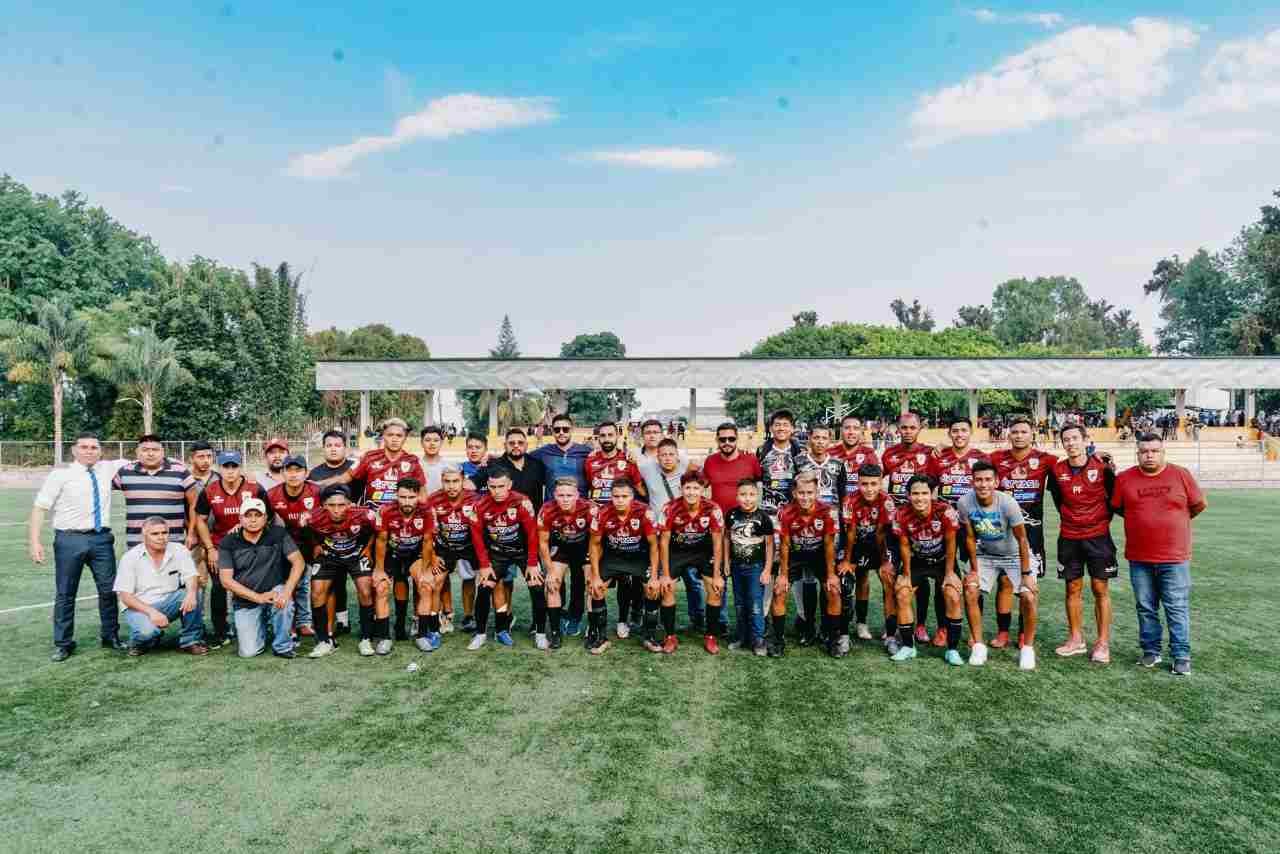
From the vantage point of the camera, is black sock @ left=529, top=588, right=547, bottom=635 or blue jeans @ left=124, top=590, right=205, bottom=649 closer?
blue jeans @ left=124, top=590, right=205, bottom=649

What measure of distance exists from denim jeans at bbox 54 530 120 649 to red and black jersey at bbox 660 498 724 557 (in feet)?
15.2

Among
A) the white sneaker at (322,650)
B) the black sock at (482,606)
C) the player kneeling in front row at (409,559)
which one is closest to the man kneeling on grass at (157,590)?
the white sneaker at (322,650)

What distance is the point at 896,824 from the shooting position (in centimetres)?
354

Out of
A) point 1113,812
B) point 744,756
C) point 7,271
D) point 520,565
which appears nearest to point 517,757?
point 744,756

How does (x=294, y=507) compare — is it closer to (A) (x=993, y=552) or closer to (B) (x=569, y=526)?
(B) (x=569, y=526)

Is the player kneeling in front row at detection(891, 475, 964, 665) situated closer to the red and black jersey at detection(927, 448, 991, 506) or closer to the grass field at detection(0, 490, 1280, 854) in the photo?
the grass field at detection(0, 490, 1280, 854)

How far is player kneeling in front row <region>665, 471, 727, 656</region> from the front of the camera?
6.29 meters

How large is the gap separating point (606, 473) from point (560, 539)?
767 mm

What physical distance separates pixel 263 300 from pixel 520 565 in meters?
35.8

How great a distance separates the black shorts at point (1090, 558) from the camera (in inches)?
236

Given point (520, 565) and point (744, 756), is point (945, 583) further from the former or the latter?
point (520, 565)

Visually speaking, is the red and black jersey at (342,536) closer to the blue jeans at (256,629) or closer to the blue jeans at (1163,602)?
the blue jeans at (256,629)

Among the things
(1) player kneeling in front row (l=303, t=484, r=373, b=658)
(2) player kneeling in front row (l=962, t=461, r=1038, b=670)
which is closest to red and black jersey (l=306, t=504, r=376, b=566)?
(1) player kneeling in front row (l=303, t=484, r=373, b=658)

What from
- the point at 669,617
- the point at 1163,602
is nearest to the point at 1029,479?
the point at 1163,602
